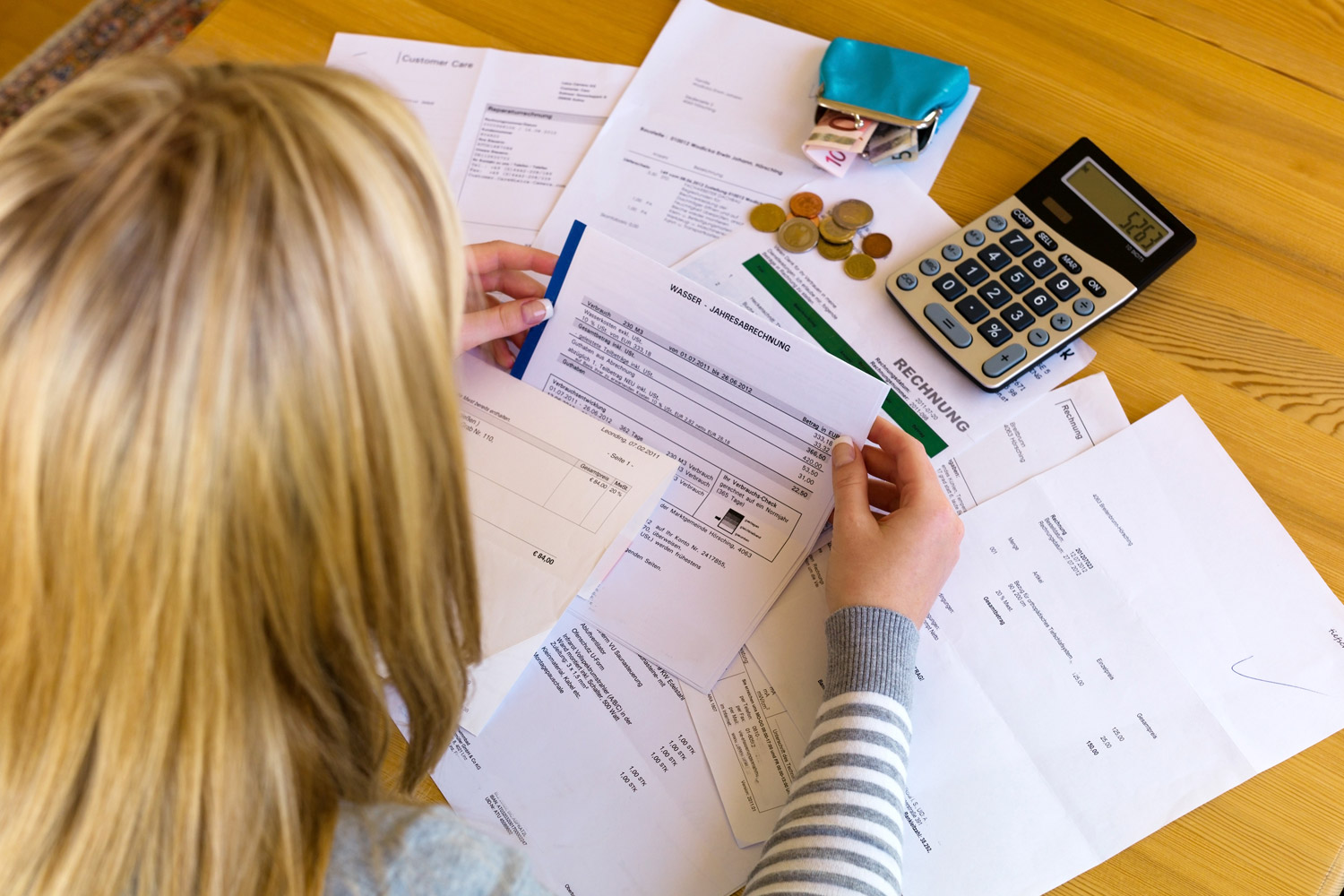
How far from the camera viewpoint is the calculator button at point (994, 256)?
627 mm

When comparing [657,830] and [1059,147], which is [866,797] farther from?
[1059,147]

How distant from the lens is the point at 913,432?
0.60 metres

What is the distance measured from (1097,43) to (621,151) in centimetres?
41

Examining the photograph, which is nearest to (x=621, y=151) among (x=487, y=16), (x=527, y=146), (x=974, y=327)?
(x=527, y=146)

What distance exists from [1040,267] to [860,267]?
0.43ft

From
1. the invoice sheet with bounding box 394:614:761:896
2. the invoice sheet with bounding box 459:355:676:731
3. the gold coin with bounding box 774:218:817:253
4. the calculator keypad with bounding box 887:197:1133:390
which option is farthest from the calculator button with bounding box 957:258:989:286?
the invoice sheet with bounding box 394:614:761:896

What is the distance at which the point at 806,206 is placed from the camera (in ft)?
2.19

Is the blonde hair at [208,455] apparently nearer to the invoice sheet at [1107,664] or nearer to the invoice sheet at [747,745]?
the invoice sheet at [747,745]

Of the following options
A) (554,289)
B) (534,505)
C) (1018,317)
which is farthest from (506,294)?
(1018,317)

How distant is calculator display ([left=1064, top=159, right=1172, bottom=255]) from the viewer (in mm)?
623

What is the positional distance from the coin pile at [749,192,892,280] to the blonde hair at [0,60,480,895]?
348 millimetres

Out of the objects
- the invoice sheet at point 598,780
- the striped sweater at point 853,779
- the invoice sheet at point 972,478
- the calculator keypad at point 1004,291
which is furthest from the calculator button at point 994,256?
the invoice sheet at point 598,780

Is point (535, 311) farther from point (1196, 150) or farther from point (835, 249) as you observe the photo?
point (1196, 150)

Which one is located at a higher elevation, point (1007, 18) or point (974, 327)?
point (1007, 18)
